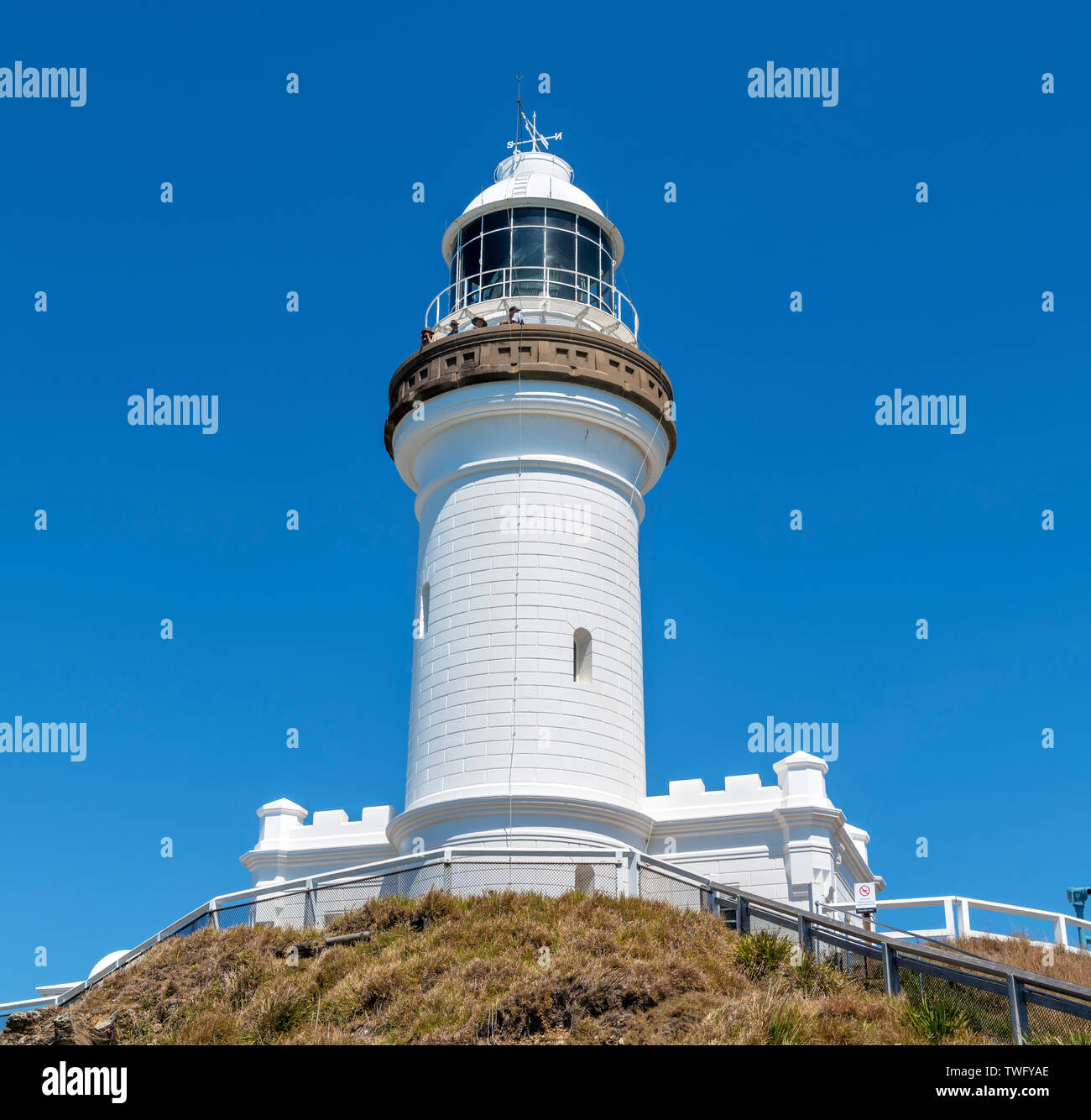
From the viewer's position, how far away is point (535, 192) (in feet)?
95.5

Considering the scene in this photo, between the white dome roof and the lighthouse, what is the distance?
7cm

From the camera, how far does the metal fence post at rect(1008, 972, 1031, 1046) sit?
13211 mm

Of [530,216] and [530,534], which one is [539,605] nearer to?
[530,534]

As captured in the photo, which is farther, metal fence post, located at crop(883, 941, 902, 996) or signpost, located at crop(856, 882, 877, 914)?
signpost, located at crop(856, 882, 877, 914)

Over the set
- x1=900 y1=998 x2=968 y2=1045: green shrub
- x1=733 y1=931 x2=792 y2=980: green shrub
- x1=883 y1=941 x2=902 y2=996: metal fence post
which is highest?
x1=733 y1=931 x2=792 y2=980: green shrub

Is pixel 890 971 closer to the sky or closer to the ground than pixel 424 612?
closer to the ground

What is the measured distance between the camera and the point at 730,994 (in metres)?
16.0

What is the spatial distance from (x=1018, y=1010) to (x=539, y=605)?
13.5 m

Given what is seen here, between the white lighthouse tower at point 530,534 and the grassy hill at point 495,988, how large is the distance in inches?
181

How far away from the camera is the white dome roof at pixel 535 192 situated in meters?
29.0

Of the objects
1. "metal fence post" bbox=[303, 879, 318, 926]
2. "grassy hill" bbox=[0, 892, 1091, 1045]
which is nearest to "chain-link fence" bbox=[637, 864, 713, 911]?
"grassy hill" bbox=[0, 892, 1091, 1045]

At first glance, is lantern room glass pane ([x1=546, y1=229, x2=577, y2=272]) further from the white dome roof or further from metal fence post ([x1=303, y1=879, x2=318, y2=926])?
metal fence post ([x1=303, y1=879, x2=318, y2=926])

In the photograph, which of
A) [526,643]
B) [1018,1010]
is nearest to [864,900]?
[526,643]
